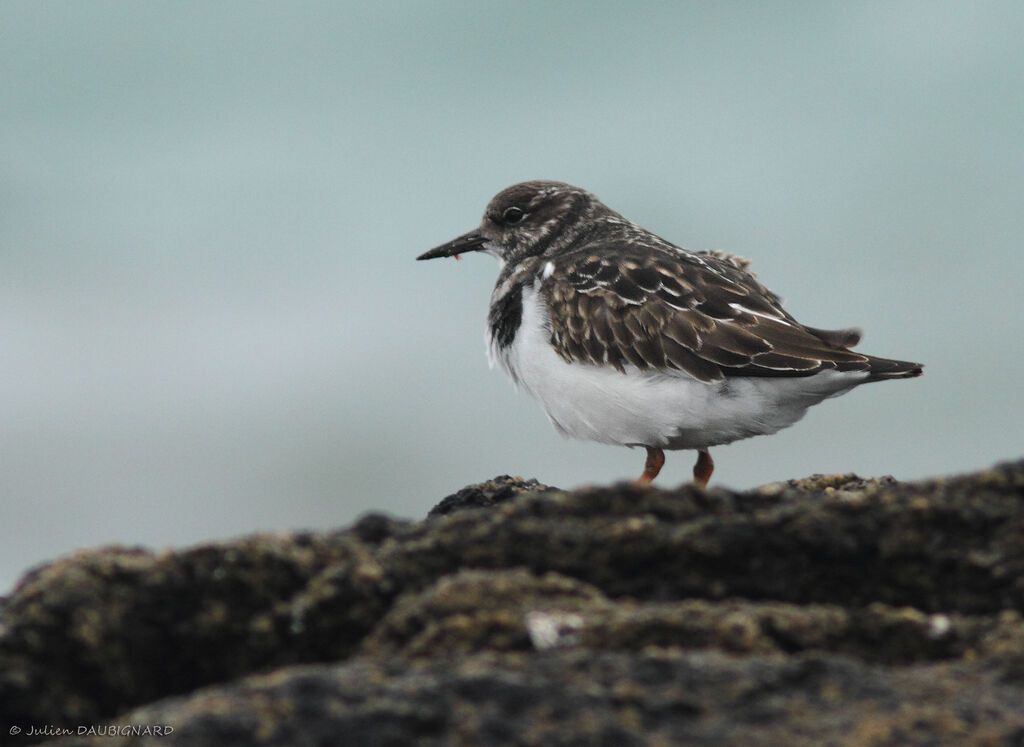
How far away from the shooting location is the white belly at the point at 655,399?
7.90m

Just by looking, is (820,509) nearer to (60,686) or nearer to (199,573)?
(199,573)

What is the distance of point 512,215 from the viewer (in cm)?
1054

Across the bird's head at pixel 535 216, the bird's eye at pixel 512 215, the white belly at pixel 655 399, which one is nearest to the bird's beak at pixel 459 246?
the bird's head at pixel 535 216

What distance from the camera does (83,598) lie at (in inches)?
119

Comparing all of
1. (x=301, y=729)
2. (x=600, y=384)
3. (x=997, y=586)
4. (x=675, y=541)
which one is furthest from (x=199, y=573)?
(x=600, y=384)

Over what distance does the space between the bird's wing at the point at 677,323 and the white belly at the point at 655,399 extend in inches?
3.4

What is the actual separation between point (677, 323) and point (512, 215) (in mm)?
2932

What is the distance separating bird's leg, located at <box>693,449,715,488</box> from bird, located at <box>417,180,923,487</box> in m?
0.01

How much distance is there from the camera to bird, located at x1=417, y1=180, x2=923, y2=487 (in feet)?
25.8

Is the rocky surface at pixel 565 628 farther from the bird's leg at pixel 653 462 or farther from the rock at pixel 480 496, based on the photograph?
the bird's leg at pixel 653 462

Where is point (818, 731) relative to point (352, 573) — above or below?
below

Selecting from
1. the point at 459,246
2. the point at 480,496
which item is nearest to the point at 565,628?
the point at 480,496

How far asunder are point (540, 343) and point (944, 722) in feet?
21.3

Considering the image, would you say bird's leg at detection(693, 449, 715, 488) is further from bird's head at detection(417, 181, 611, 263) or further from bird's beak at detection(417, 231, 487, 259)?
bird's beak at detection(417, 231, 487, 259)
